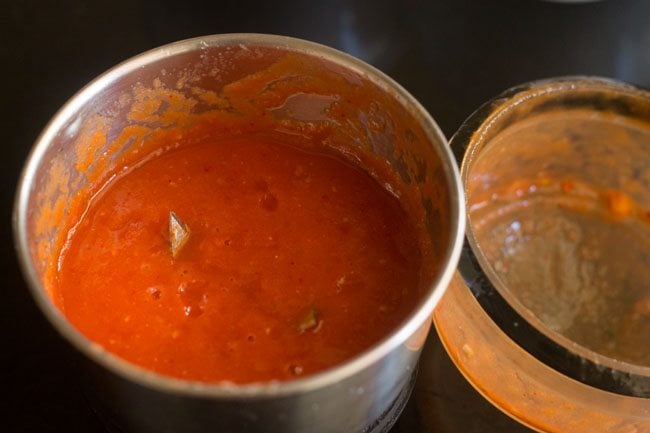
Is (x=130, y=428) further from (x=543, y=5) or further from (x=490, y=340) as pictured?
(x=543, y=5)

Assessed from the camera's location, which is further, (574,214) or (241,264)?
(574,214)

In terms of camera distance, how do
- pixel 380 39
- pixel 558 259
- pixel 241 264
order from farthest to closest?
pixel 380 39
pixel 558 259
pixel 241 264

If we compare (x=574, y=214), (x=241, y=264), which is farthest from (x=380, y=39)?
(x=241, y=264)

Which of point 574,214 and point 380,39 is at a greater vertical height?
point 380,39

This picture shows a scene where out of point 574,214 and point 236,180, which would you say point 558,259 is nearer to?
point 574,214

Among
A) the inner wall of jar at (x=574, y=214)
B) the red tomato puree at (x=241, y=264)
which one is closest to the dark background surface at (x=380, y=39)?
the inner wall of jar at (x=574, y=214)

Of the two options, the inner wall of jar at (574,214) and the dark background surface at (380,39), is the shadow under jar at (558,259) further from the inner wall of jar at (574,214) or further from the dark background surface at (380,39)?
the dark background surface at (380,39)

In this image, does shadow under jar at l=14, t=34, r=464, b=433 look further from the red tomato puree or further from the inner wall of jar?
the inner wall of jar
